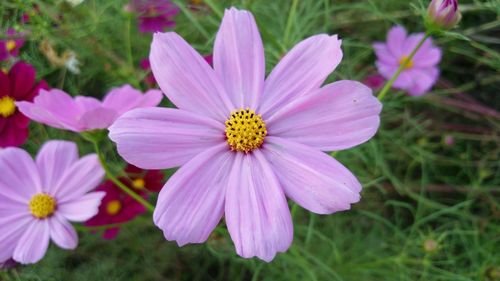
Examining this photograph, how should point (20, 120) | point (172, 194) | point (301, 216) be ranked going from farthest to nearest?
1. point (301, 216)
2. point (20, 120)
3. point (172, 194)

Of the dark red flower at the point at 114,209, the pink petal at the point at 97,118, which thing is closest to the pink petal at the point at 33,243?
the dark red flower at the point at 114,209

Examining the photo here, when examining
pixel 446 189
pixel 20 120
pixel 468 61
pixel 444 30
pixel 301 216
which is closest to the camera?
pixel 444 30

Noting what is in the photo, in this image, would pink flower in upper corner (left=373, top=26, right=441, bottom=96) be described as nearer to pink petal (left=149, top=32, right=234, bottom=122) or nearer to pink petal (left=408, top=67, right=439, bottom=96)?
pink petal (left=408, top=67, right=439, bottom=96)

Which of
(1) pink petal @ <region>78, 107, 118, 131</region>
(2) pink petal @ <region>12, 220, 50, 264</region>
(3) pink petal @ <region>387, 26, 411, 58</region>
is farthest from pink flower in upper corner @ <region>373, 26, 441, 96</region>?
(2) pink petal @ <region>12, 220, 50, 264</region>

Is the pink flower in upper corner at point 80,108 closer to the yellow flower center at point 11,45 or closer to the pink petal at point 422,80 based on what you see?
the yellow flower center at point 11,45

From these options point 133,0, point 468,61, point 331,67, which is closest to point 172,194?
point 331,67

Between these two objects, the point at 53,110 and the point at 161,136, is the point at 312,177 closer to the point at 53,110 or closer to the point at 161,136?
the point at 161,136

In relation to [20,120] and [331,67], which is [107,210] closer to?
[20,120]

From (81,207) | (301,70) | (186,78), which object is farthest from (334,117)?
(81,207)
